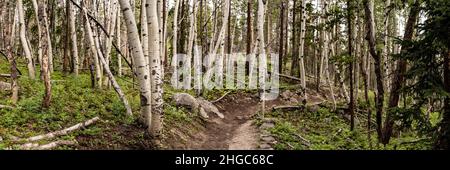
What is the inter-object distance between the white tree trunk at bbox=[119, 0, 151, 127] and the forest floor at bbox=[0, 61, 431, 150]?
93 cm

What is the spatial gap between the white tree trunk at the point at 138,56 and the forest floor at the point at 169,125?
36.6 inches

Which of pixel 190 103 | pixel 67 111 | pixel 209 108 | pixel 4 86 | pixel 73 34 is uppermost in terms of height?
pixel 73 34

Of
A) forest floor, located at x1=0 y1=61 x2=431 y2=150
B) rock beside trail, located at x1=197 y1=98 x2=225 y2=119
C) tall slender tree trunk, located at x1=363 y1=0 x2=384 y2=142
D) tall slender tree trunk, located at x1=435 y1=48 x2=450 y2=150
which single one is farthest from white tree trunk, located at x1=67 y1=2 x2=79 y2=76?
tall slender tree trunk, located at x1=435 y1=48 x2=450 y2=150

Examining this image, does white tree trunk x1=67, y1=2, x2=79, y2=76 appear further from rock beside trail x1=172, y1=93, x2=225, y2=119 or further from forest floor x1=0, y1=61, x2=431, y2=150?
rock beside trail x1=172, y1=93, x2=225, y2=119

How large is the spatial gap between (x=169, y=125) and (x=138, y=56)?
279 cm

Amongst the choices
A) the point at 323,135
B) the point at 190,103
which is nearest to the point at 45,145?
the point at 190,103

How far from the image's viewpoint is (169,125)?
10.4 m

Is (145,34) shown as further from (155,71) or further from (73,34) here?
(73,34)

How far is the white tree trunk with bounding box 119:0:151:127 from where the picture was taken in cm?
815
